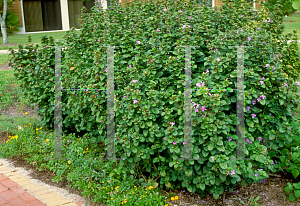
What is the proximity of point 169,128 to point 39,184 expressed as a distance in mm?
1621

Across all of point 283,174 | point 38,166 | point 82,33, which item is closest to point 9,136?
point 38,166

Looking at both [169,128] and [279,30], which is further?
[279,30]

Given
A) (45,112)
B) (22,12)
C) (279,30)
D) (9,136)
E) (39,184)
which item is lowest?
(39,184)

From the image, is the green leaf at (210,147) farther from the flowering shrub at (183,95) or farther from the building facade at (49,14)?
the building facade at (49,14)

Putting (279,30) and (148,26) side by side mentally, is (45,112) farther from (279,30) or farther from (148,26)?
(279,30)

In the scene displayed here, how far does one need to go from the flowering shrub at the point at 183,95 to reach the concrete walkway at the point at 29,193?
69 cm

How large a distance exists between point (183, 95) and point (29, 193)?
1.84 meters

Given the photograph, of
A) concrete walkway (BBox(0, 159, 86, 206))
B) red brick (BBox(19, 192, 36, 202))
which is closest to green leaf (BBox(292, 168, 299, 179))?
concrete walkway (BBox(0, 159, 86, 206))

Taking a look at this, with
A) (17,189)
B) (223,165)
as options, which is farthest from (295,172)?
(17,189)

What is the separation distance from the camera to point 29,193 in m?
3.22

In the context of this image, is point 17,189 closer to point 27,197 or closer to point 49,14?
point 27,197

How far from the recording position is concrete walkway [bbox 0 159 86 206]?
3.04 m

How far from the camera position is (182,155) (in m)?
2.78

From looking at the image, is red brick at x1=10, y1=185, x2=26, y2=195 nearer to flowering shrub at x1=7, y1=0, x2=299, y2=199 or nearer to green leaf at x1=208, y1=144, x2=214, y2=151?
flowering shrub at x1=7, y1=0, x2=299, y2=199
